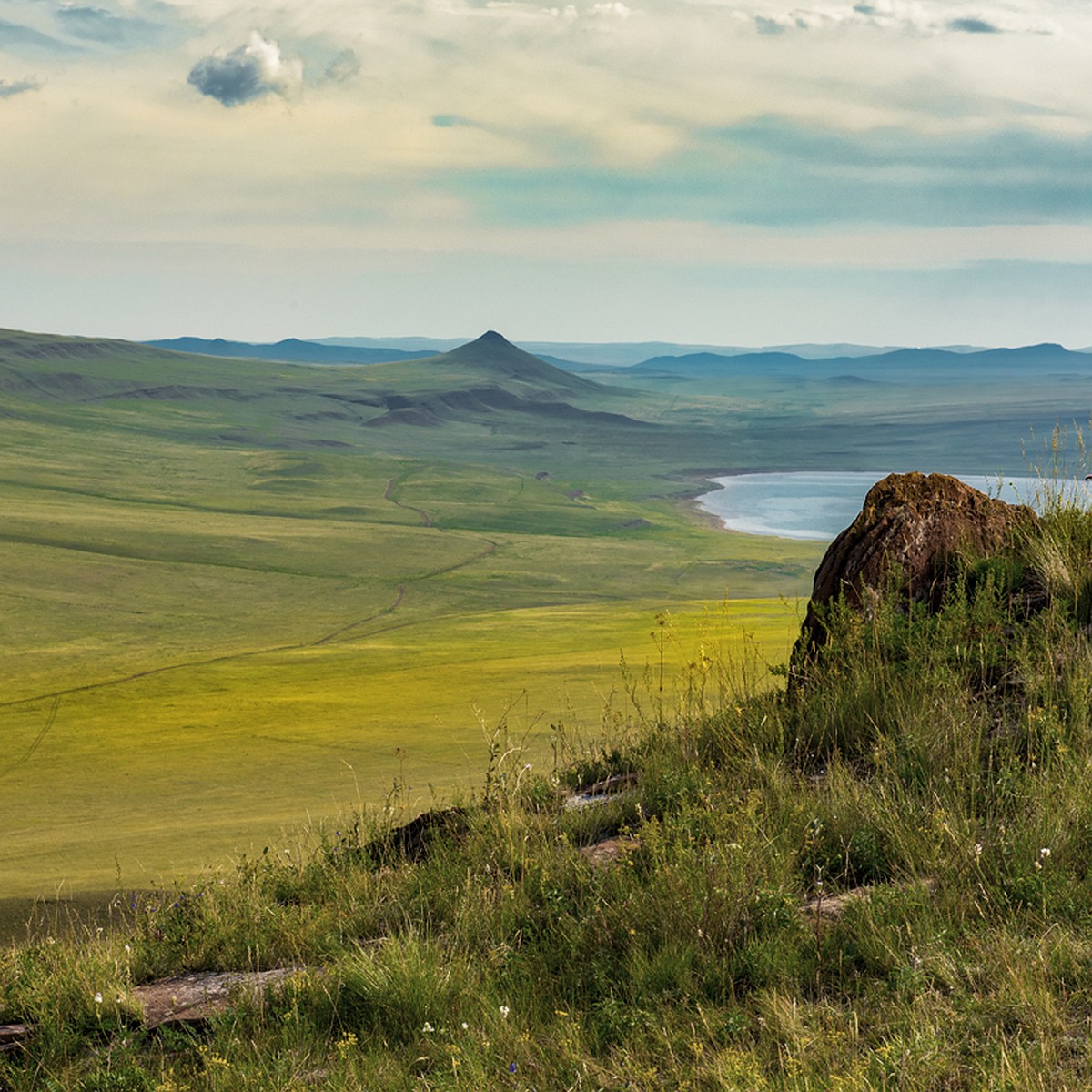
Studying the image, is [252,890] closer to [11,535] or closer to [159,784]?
[159,784]

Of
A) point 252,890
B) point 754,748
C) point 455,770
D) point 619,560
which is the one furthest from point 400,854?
point 619,560

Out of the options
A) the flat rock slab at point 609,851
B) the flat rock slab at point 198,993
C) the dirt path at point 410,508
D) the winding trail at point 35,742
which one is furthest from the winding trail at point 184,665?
the dirt path at point 410,508

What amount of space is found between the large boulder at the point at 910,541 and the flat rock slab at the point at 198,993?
11.8 feet

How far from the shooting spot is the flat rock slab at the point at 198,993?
4426 mm

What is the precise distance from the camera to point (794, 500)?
110938 mm

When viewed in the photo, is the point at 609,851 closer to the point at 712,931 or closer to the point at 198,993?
the point at 712,931

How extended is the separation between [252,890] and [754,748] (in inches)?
93.7

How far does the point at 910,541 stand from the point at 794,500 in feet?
347

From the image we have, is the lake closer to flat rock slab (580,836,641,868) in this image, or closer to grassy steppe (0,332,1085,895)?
grassy steppe (0,332,1085,895)

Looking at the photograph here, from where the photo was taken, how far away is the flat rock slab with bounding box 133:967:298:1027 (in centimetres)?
443

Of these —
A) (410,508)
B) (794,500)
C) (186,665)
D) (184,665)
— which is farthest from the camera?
(794,500)

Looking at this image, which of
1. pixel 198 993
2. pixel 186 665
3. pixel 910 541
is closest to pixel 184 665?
pixel 186 665

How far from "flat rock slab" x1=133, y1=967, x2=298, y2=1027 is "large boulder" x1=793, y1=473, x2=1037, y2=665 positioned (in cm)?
359

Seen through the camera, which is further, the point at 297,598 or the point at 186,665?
the point at 297,598
